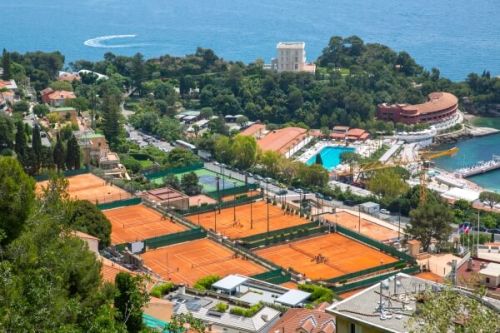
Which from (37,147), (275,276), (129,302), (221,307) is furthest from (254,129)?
(129,302)

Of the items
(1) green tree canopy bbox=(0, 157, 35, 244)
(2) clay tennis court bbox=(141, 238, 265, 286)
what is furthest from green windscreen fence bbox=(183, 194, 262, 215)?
(1) green tree canopy bbox=(0, 157, 35, 244)

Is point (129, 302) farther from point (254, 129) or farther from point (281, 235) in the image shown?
point (254, 129)

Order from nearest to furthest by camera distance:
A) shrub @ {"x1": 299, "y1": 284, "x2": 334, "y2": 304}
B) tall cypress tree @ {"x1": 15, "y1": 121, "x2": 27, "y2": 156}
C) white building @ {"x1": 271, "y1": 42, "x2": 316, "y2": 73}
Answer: shrub @ {"x1": 299, "y1": 284, "x2": 334, "y2": 304}, tall cypress tree @ {"x1": 15, "y1": 121, "x2": 27, "y2": 156}, white building @ {"x1": 271, "y1": 42, "x2": 316, "y2": 73}

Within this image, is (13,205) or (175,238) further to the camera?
(175,238)

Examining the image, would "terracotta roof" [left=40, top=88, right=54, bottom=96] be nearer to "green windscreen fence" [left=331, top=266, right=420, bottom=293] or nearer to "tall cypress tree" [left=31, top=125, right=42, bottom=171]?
"tall cypress tree" [left=31, top=125, right=42, bottom=171]

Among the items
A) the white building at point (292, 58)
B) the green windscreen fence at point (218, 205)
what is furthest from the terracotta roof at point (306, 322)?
the white building at point (292, 58)

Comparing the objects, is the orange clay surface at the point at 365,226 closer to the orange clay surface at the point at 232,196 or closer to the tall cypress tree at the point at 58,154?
the orange clay surface at the point at 232,196
